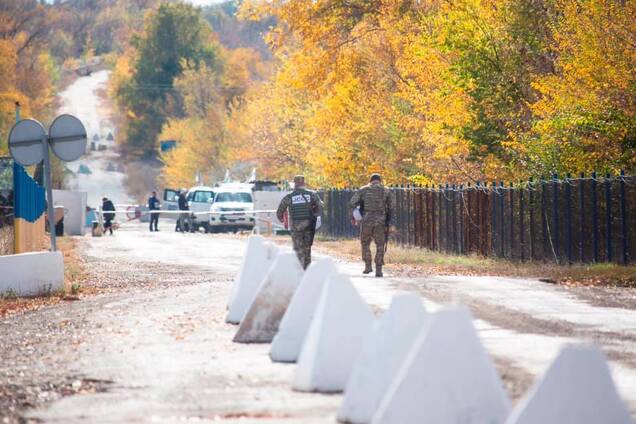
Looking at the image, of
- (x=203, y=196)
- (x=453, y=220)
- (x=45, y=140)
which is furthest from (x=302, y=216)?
(x=203, y=196)

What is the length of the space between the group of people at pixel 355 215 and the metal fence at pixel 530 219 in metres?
4.46

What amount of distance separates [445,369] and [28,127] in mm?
16182

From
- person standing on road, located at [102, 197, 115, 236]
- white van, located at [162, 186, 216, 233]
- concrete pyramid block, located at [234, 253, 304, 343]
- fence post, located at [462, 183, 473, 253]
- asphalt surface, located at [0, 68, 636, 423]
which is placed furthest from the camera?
white van, located at [162, 186, 216, 233]

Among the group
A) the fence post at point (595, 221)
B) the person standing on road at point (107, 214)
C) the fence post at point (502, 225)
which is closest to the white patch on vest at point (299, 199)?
the fence post at point (595, 221)

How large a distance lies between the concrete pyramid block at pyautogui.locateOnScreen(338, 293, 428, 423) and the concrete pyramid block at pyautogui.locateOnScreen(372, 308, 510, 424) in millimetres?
1073

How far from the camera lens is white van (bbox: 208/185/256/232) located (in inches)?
2415

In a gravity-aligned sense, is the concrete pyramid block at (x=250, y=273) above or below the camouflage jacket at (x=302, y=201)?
below

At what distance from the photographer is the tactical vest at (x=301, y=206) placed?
24.1 m

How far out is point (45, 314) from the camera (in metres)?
18.8

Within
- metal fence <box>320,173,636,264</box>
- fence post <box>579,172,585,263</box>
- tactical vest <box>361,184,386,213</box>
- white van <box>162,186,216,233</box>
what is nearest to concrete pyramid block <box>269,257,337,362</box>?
tactical vest <box>361,184,386,213</box>

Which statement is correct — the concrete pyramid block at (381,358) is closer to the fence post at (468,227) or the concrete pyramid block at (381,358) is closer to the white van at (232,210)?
the fence post at (468,227)

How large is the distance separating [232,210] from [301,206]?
37.6 metres

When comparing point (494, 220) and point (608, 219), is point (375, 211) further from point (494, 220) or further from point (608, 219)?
point (494, 220)

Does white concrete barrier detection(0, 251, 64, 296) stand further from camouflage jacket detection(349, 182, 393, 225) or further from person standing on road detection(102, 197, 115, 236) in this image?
person standing on road detection(102, 197, 115, 236)
